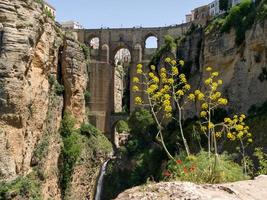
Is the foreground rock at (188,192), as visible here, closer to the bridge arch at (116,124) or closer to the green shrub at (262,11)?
the green shrub at (262,11)

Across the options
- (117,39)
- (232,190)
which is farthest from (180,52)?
(232,190)

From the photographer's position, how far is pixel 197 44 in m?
38.4

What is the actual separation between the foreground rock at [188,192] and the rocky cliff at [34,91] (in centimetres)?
1448

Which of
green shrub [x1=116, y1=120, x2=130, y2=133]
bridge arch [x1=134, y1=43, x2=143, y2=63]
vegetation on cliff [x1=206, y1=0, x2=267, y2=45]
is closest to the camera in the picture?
vegetation on cliff [x1=206, y1=0, x2=267, y2=45]

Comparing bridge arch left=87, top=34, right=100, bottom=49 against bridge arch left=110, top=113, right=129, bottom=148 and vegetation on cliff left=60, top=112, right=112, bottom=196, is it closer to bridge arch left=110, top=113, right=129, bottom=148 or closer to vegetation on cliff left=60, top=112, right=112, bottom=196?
bridge arch left=110, top=113, right=129, bottom=148

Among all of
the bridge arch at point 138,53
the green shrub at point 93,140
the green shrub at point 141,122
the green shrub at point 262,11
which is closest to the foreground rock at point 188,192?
the green shrub at point 262,11

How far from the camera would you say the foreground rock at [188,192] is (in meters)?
6.04

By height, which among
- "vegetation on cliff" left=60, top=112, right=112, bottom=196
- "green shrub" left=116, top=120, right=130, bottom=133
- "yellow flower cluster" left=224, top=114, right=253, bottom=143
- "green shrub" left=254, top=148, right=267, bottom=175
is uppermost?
"yellow flower cluster" left=224, top=114, right=253, bottom=143

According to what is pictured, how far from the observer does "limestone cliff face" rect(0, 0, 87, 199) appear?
20.6 metres

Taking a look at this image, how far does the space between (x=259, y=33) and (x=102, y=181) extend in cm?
2248

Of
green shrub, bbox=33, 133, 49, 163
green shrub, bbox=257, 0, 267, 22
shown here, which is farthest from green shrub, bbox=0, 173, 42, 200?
green shrub, bbox=257, 0, 267, 22

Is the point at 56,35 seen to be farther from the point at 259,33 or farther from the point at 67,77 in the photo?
the point at 259,33

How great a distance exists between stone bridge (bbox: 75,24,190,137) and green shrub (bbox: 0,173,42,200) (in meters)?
35.7

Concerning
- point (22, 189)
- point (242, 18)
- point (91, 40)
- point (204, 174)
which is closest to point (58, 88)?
point (22, 189)
